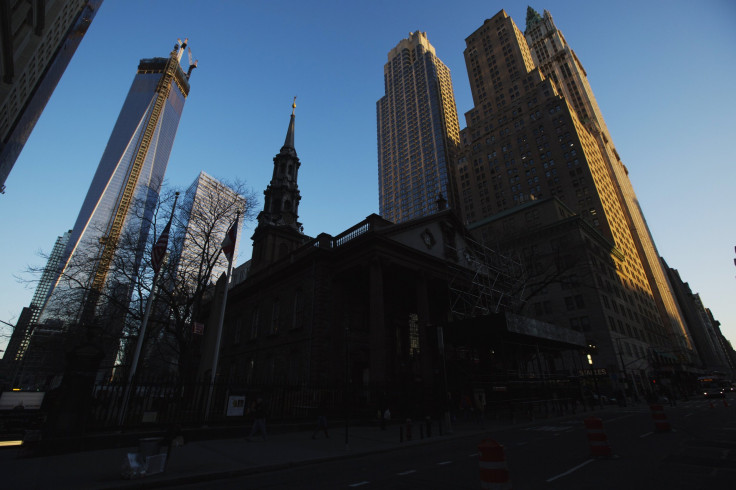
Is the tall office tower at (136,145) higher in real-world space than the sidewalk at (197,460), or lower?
higher

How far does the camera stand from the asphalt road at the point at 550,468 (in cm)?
656

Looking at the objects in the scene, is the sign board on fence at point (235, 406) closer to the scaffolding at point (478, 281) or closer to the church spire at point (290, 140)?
the scaffolding at point (478, 281)

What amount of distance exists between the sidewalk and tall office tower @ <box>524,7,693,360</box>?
98010 millimetres

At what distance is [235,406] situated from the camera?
1407 centimetres

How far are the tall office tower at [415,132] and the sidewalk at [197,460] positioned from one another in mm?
99980

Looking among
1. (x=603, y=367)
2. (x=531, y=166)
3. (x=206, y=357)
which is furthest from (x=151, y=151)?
(x=603, y=367)

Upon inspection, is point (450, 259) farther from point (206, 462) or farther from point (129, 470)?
point (129, 470)

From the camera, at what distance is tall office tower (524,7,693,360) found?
3524 inches

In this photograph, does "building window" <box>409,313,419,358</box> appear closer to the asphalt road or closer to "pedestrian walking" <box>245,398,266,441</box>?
the asphalt road

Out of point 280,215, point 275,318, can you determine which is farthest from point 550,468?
point 280,215

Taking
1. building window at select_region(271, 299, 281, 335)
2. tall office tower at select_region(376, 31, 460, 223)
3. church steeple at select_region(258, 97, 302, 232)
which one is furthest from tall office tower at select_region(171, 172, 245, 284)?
tall office tower at select_region(376, 31, 460, 223)


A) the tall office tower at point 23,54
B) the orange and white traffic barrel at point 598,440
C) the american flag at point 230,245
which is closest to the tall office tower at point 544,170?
the orange and white traffic barrel at point 598,440

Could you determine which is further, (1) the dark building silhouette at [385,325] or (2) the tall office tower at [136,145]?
(2) the tall office tower at [136,145]

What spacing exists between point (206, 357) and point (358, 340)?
1224 cm
